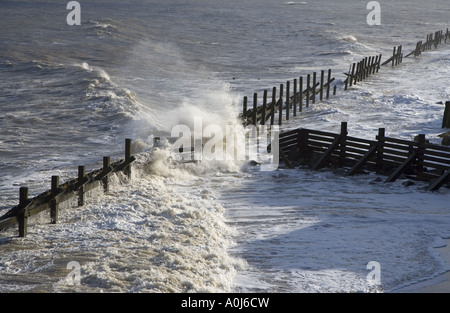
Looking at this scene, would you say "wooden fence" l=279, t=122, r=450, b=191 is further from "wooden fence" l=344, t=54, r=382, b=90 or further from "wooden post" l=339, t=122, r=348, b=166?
→ "wooden fence" l=344, t=54, r=382, b=90

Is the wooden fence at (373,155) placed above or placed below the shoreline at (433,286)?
above

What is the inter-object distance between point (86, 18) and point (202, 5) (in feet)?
127

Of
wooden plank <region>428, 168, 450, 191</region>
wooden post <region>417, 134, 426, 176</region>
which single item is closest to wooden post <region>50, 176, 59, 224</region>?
wooden plank <region>428, 168, 450, 191</region>

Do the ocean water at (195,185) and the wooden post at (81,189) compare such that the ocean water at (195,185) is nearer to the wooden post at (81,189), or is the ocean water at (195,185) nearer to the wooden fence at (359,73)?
the wooden post at (81,189)

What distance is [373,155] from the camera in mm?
19062

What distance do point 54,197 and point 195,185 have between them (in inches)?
205

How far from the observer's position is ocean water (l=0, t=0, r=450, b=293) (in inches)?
465

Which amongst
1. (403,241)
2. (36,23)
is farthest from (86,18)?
(403,241)

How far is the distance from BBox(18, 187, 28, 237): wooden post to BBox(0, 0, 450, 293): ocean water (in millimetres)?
187

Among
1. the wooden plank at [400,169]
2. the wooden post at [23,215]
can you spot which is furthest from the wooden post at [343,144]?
the wooden post at [23,215]

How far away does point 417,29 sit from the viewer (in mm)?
91750

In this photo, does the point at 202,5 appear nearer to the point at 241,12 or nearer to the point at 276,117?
the point at 241,12

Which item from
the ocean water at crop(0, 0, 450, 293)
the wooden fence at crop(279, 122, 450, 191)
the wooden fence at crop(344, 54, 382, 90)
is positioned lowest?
the ocean water at crop(0, 0, 450, 293)

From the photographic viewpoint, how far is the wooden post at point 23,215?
13.0 m
